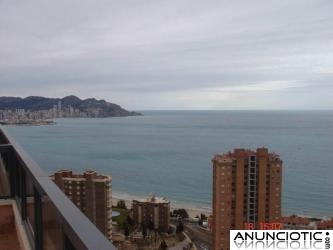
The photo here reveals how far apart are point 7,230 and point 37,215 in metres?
0.80

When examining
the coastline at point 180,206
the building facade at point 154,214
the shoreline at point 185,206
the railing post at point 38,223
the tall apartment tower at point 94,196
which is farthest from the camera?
the coastline at point 180,206

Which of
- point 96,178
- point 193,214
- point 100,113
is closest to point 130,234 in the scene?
point 96,178

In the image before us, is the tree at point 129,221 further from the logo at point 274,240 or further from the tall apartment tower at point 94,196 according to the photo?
the logo at point 274,240

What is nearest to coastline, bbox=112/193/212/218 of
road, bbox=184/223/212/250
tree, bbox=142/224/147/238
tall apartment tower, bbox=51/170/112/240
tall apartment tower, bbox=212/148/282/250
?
road, bbox=184/223/212/250

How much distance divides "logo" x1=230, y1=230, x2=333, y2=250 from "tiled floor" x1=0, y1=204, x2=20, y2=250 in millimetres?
3381

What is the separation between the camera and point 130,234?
1884 cm

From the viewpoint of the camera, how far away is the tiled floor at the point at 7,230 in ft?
6.08

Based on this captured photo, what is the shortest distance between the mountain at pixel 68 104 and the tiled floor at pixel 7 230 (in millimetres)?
95119

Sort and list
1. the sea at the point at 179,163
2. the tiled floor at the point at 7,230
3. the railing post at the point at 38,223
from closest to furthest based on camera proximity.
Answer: the railing post at the point at 38,223, the tiled floor at the point at 7,230, the sea at the point at 179,163

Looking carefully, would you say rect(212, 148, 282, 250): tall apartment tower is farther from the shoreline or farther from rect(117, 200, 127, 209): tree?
rect(117, 200, 127, 209): tree

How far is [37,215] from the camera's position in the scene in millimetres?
1423

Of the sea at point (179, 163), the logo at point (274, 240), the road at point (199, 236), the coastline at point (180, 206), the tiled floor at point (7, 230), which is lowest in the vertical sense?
the road at point (199, 236)

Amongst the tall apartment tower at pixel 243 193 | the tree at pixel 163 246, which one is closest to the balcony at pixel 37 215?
the tall apartment tower at pixel 243 193

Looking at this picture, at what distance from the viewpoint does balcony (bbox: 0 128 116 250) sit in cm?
67
